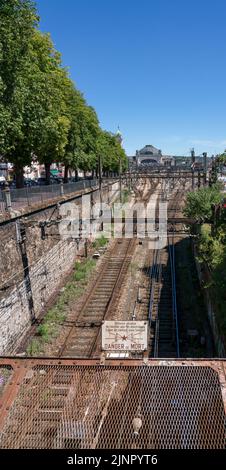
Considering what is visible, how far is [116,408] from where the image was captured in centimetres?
404

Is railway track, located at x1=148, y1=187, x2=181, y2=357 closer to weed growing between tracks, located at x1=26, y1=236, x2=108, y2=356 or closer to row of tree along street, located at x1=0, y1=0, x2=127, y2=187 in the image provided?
weed growing between tracks, located at x1=26, y1=236, x2=108, y2=356

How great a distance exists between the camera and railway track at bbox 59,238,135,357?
12.8 metres

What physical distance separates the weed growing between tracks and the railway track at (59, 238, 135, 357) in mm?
710

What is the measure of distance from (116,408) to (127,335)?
257cm

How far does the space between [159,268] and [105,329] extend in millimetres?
15238

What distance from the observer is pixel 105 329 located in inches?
263

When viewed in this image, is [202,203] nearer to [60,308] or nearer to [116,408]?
[60,308]

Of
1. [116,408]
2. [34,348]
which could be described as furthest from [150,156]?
[116,408]

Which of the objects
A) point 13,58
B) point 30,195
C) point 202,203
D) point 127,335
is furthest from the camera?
point 202,203

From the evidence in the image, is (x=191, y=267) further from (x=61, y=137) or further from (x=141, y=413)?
(x=141, y=413)

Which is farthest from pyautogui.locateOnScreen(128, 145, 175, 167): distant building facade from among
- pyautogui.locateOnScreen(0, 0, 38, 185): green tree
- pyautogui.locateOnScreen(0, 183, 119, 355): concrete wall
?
pyautogui.locateOnScreen(0, 0, 38, 185): green tree

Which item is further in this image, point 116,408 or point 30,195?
point 30,195

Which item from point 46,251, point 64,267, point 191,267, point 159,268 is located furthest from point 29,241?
point 191,267

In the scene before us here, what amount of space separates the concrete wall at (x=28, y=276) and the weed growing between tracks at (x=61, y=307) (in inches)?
23.2
